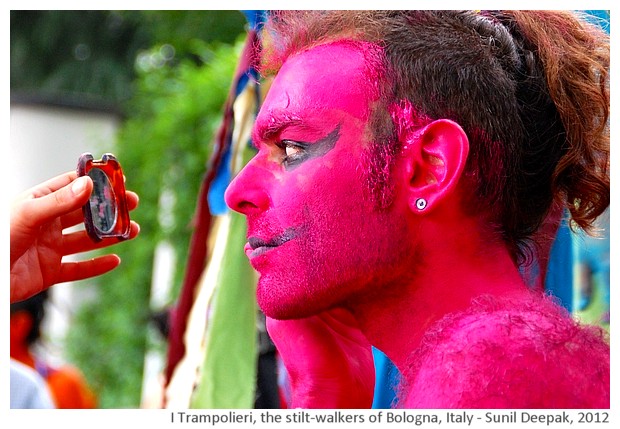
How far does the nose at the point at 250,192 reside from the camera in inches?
48.4

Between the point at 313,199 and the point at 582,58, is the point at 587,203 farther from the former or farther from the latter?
the point at 313,199

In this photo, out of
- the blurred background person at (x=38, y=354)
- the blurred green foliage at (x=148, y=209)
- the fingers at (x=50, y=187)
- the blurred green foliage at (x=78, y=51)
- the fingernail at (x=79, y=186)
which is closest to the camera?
the fingernail at (x=79, y=186)

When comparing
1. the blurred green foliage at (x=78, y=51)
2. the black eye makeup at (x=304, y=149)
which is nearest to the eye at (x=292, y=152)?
the black eye makeup at (x=304, y=149)

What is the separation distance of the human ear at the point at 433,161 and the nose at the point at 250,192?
0.67ft

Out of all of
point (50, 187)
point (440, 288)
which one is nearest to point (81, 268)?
point (50, 187)

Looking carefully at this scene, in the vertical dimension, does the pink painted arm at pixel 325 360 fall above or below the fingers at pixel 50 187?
below

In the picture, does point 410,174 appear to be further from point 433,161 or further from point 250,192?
point 250,192

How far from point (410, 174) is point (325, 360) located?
364 millimetres

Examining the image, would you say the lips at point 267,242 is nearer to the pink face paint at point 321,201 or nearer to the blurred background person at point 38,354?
the pink face paint at point 321,201

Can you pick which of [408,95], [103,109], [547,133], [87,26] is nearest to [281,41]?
[408,95]

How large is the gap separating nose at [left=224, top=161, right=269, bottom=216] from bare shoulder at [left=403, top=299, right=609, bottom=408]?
0.99 ft

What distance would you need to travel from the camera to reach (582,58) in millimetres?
1301

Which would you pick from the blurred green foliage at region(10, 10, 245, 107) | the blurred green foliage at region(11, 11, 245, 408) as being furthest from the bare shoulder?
the blurred green foliage at region(10, 10, 245, 107)
